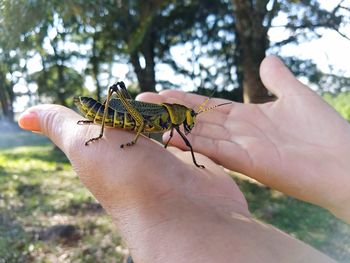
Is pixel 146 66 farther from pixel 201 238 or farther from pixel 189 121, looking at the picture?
pixel 201 238

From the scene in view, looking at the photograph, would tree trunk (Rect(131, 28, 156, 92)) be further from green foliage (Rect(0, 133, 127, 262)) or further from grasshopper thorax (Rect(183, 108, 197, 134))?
grasshopper thorax (Rect(183, 108, 197, 134))

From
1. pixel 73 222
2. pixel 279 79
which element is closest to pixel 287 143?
pixel 279 79

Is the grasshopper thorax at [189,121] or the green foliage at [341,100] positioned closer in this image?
the grasshopper thorax at [189,121]

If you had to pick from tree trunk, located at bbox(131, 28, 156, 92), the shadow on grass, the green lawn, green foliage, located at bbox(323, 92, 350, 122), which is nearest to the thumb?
the green lawn

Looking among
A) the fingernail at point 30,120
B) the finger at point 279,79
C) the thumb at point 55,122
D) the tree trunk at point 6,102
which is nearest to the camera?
the thumb at point 55,122

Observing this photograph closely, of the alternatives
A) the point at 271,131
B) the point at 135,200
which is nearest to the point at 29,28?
the point at 271,131

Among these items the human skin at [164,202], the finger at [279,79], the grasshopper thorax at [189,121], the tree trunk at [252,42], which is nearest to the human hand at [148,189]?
the human skin at [164,202]

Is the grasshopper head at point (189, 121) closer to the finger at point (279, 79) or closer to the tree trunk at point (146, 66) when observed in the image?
the finger at point (279, 79)
